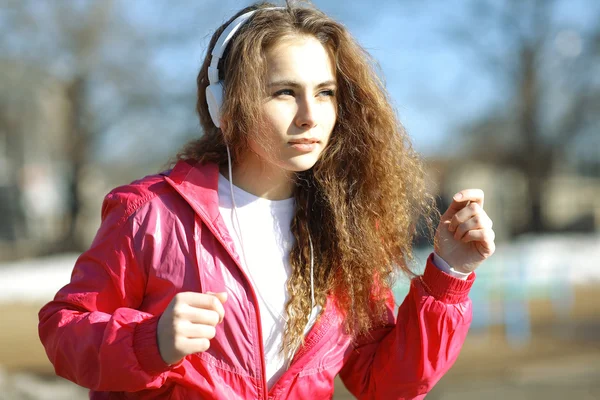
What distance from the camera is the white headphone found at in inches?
77.4

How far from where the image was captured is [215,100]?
6.43 ft

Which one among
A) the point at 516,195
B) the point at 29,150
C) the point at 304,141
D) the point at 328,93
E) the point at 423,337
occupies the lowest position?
the point at 516,195

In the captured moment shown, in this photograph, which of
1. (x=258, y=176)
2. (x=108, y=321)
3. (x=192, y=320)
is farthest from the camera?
(x=258, y=176)

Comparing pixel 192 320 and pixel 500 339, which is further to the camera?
pixel 500 339

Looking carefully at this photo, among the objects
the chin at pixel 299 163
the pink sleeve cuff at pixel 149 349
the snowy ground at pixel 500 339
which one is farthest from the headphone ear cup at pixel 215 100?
the snowy ground at pixel 500 339

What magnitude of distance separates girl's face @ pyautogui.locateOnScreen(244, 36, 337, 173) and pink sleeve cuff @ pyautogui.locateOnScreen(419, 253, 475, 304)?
1.36ft

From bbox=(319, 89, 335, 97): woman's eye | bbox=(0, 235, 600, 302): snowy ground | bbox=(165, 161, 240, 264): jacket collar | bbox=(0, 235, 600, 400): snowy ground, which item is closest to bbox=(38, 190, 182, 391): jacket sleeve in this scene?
bbox=(165, 161, 240, 264): jacket collar

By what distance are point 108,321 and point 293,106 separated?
673 millimetres

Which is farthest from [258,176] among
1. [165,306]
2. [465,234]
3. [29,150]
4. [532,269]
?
[29,150]

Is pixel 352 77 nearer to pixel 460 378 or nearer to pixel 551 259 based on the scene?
pixel 460 378

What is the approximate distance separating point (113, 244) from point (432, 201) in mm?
904

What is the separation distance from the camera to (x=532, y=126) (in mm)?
23156

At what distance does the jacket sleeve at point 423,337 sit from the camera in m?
1.88

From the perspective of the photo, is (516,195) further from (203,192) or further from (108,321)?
(108,321)
